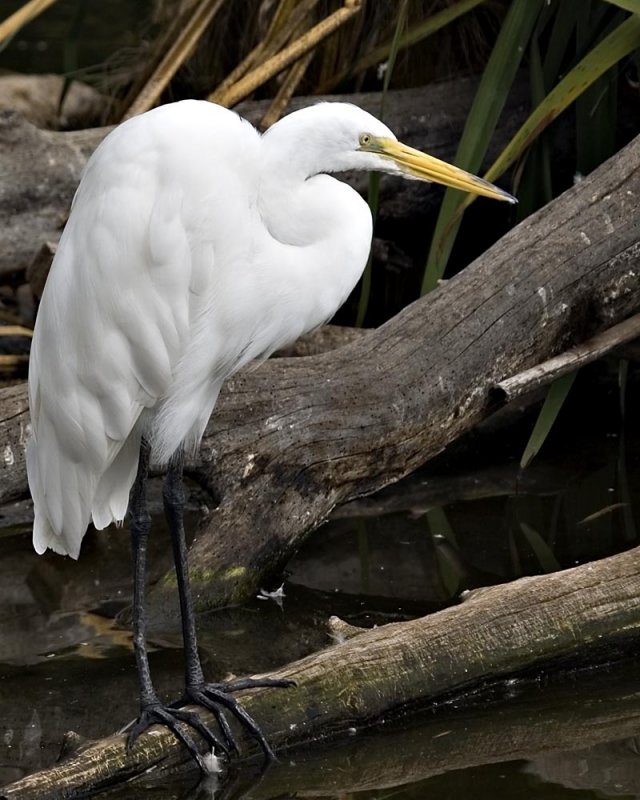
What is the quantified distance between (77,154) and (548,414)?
2.07 metres

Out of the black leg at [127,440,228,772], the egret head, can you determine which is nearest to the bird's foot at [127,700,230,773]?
the black leg at [127,440,228,772]

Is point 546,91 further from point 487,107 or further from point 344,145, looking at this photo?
point 344,145

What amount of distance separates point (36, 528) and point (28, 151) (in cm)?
216

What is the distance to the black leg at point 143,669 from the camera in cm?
299

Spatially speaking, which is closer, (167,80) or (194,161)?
(194,161)

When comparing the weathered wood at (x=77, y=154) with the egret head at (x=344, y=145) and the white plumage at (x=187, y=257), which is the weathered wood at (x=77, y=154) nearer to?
the white plumage at (x=187, y=257)

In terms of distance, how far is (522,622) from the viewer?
125 inches

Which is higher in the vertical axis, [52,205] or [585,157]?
[585,157]

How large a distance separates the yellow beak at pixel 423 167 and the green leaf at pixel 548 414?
1.23m

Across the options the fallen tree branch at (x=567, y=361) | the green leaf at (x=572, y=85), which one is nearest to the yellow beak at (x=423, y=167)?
the fallen tree branch at (x=567, y=361)

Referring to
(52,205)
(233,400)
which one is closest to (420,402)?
(233,400)

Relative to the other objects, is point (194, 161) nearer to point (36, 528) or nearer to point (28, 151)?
point (36, 528)

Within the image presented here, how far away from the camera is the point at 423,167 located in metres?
3.04

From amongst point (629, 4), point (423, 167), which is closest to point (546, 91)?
point (629, 4)
